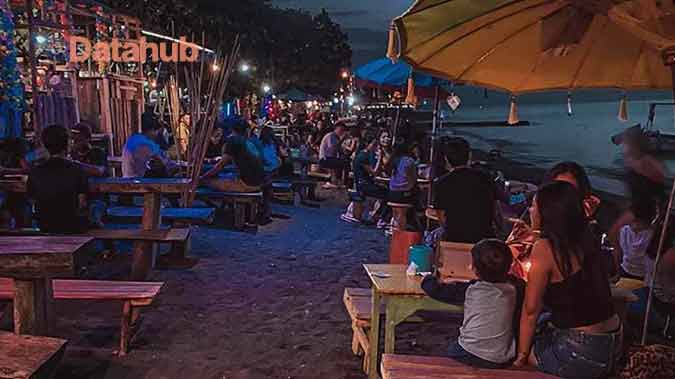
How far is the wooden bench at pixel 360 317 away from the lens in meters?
4.50

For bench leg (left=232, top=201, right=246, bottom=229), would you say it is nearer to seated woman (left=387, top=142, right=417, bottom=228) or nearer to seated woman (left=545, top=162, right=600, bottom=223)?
seated woman (left=387, top=142, right=417, bottom=228)

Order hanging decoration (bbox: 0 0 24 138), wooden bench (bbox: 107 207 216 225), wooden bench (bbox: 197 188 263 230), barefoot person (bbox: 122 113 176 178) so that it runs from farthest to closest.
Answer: wooden bench (bbox: 197 188 263 230) → hanging decoration (bbox: 0 0 24 138) → barefoot person (bbox: 122 113 176 178) → wooden bench (bbox: 107 207 216 225)

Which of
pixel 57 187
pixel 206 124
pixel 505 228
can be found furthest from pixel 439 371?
pixel 206 124

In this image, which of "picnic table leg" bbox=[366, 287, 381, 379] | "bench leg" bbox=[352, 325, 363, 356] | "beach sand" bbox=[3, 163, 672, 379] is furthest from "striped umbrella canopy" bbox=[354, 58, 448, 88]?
"picnic table leg" bbox=[366, 287, 381, 379]

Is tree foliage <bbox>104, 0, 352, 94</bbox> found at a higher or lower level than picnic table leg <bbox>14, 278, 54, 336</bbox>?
higher

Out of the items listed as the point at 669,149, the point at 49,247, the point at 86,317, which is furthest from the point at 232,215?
the point at 669,149

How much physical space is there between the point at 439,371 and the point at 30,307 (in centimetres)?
267

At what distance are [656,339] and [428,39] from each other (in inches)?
109

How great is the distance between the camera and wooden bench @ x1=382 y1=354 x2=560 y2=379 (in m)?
3.23

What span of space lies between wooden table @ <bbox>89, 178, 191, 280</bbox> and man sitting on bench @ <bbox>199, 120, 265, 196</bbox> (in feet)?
9.61

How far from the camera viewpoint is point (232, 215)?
35.0 ft

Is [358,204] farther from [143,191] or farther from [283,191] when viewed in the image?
[143,191]

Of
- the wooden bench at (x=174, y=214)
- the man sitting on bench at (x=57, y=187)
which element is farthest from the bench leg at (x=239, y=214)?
the man sitting on bench at (x=57, y=187)

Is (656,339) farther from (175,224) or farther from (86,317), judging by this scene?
(175,224)
